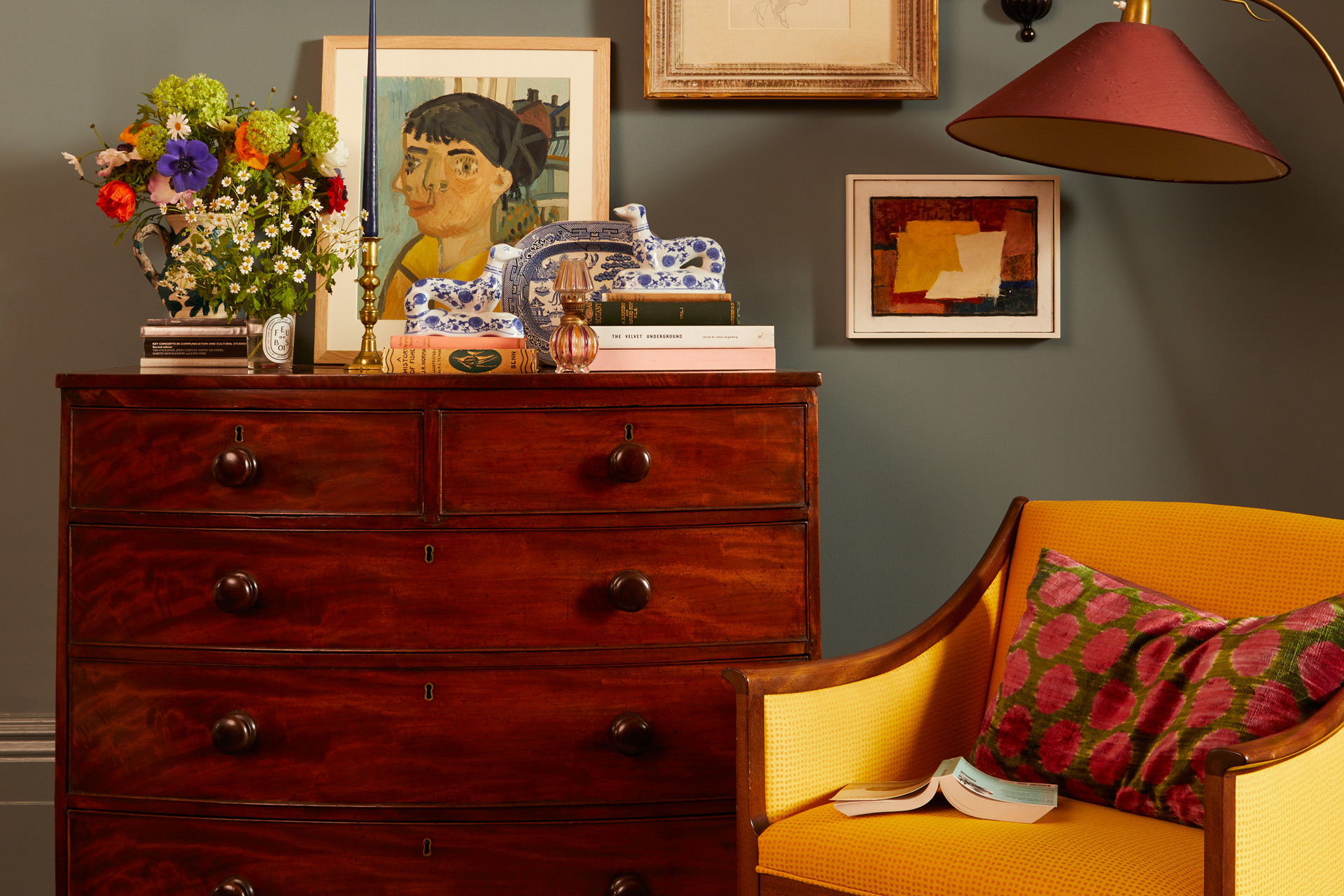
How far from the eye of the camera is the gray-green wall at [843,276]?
2.33 metres

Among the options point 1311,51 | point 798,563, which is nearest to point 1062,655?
point 798,563

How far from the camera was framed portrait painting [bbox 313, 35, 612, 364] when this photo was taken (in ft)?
7.59

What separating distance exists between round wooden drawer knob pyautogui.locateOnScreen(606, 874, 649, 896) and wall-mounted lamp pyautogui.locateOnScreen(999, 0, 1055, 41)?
6.98 ft

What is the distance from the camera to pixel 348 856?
1.73m

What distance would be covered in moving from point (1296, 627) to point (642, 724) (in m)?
1.05

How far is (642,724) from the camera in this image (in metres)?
1.72

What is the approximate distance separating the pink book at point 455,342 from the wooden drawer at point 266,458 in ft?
0.73

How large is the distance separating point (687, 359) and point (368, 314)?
2.41 feet

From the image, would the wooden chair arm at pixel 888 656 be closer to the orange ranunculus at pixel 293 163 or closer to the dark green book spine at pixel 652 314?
the dark green book spine at pixel 652 314

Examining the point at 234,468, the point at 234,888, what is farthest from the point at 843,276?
the point at 234,888

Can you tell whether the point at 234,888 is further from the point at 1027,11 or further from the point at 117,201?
the point at 1027,11

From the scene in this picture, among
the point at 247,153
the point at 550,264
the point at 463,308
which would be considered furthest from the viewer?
the point at 550,264

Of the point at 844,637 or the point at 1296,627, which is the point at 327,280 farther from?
the point at 1296,627

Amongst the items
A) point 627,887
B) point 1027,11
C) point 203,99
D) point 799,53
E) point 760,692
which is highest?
point 1027,11
